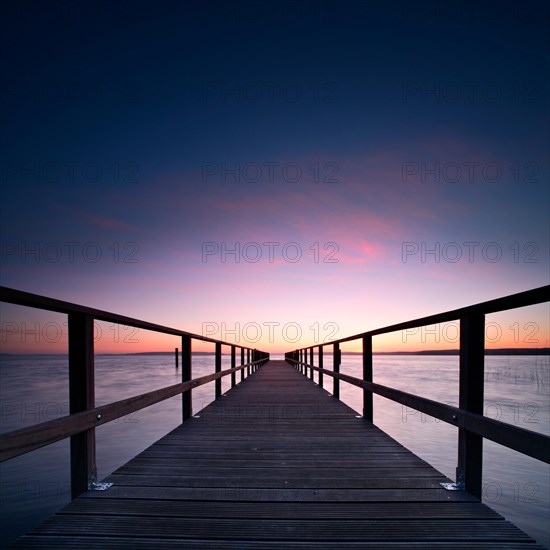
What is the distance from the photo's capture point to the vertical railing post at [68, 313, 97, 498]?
2.46 meters

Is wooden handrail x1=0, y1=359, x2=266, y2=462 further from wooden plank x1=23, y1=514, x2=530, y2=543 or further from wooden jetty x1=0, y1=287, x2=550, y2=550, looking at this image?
wooden plank x1=23, y1=514, x2=530, y2=543

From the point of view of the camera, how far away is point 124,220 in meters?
16.1

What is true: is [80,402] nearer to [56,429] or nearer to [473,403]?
[56,429]

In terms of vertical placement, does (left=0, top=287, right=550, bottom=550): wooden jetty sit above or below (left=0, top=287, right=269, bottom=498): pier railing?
below

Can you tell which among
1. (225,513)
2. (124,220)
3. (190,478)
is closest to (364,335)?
(190,478)

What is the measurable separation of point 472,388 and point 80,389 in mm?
2336

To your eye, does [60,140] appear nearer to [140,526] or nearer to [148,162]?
[148,162]

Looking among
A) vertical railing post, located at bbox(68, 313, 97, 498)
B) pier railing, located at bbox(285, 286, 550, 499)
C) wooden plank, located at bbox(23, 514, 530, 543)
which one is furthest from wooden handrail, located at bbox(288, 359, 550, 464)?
vertical railing post, located at bbox(68, 313, 97, 498)

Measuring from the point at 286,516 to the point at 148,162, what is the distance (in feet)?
36.4

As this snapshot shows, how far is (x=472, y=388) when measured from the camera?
8.20 ft

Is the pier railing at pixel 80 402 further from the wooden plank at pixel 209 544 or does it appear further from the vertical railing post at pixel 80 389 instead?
the wooden plank at pixel 209 544

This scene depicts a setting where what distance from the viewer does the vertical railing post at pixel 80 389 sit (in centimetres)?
246

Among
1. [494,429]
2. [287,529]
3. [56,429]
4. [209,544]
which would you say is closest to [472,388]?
[494,429]

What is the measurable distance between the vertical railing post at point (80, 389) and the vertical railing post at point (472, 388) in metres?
2.29
